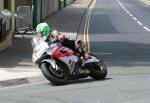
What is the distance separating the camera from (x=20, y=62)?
17500 millimetres

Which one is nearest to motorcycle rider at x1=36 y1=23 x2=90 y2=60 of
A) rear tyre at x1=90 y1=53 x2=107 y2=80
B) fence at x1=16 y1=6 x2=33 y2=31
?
rear tyre at x1=90 y1=53 x2=107 y2=80

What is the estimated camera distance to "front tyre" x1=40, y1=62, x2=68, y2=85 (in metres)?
13.1

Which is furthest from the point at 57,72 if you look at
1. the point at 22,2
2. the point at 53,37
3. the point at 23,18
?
the point at 22,2

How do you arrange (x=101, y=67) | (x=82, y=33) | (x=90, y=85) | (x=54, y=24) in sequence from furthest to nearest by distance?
(x=54, y=24) < (x=82, y=33) < (x=101, y=67) < (x=90, y=85)

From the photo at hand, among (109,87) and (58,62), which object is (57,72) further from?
(109,87)

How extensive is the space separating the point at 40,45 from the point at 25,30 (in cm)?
1381

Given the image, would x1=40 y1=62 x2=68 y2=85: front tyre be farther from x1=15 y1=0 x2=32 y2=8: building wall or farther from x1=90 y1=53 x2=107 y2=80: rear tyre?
x1=15 y1=0 x2=32 y2=8: building wall

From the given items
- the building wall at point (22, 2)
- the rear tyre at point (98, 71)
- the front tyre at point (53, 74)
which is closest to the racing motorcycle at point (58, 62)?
the front tyre at point (53, 74)

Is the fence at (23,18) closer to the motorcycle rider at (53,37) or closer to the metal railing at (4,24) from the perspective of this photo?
the metal railing at (4,24)

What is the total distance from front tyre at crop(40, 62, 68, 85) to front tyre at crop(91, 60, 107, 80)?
80 centimetres

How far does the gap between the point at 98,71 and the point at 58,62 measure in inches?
40.6

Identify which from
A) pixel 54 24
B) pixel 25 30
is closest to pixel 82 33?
pixel 25 30

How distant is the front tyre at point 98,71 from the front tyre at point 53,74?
80cm

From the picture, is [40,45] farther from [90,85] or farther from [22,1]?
[22,1]
